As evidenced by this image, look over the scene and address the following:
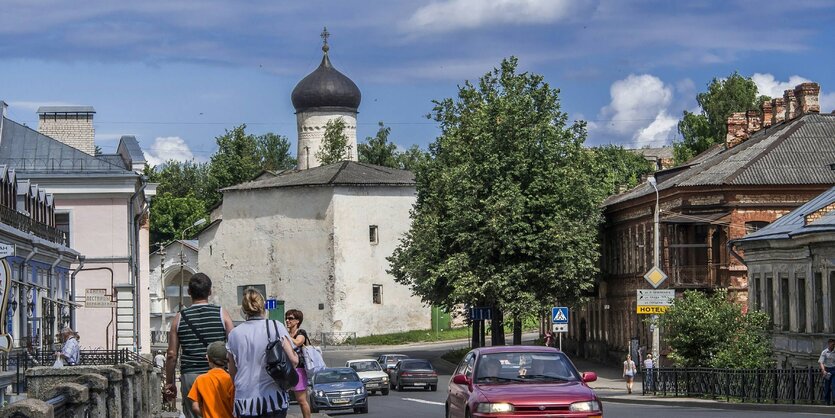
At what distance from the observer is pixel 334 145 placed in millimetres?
108375

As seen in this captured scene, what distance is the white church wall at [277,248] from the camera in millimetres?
94750

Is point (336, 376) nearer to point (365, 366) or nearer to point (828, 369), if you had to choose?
point (365, 366)

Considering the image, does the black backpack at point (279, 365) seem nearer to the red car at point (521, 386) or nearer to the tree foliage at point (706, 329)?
the red car at point (521, 386)

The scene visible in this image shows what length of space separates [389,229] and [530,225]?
113 ft

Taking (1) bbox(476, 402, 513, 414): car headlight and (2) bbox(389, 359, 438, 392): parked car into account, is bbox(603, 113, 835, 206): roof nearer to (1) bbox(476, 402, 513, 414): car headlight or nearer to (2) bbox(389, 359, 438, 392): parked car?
(2) bbox(389, 359, 438, 392): parked car

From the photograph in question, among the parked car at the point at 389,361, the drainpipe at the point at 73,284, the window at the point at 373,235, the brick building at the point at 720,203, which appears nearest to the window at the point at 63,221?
the drainpipe at the point at 73,284

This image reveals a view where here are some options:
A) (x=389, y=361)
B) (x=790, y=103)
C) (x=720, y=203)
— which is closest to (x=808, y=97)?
(x=790, y=103)

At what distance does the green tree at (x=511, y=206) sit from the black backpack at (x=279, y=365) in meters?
47.5

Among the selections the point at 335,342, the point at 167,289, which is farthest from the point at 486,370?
the point at 167,289

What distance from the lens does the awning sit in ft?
188

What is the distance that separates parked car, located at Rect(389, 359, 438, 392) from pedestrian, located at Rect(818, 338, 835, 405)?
22694mm

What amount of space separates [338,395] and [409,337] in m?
54.5

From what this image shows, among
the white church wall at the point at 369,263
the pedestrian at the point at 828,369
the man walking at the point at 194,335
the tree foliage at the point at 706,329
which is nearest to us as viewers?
the man walking at the point at 194,335

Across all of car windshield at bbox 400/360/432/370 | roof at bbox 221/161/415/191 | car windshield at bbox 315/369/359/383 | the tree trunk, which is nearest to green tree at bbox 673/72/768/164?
roof at bbox 221/161/415/191
